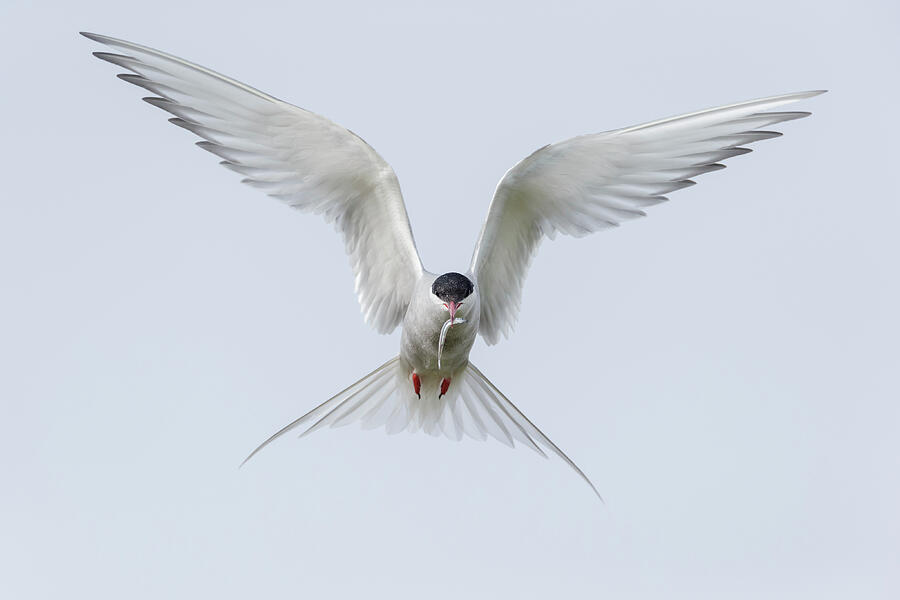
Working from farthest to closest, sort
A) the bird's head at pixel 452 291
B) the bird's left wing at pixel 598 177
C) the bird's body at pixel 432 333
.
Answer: the bird's left wing at pixel 598 177 → the bird's body at pixel 432 333 → the bird's head at pixel 452 291

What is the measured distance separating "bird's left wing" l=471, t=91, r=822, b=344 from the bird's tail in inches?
24.1

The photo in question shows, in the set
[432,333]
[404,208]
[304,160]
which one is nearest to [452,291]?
[432,333]

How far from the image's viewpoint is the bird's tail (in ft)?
23.6

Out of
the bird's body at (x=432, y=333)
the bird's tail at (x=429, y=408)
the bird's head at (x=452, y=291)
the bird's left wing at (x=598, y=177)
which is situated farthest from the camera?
the bird's tail at (x=429, y=408)

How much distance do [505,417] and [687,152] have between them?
189cm

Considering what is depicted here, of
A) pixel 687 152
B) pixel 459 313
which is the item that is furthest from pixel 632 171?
pixel 459 313

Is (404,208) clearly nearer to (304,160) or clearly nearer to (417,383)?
(304,160)

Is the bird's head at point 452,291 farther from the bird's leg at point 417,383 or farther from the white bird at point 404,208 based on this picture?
the bird's leg at point 417,383

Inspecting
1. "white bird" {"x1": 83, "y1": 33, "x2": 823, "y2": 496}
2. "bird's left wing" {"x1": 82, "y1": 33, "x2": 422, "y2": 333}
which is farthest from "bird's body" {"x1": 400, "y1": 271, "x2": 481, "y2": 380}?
"bird's left wing" {"x1": 82, "y1": 33, "x2": 422, "y2": 333}

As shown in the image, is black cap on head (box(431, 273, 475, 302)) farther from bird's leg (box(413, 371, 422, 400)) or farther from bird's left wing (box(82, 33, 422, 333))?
bird's leg (box(413, 371, 422, 400))

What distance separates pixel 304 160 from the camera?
23.0ft

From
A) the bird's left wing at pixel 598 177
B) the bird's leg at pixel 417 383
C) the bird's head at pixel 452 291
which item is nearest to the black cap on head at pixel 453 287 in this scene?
Answer: the bird's head at pixel 452 291

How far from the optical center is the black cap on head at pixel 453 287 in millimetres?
6449

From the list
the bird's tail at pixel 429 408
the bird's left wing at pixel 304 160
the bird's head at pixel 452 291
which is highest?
the bird's left wing at pixel 304 160
